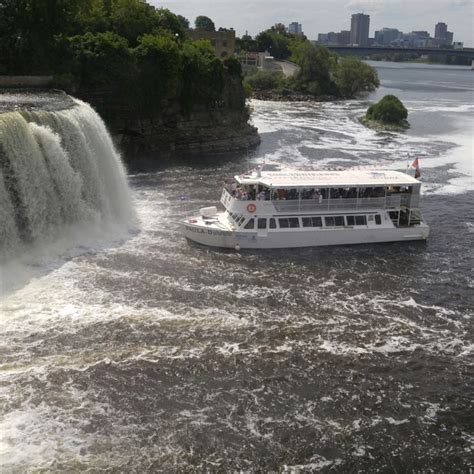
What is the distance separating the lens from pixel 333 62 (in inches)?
5202

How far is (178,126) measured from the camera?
195 ft

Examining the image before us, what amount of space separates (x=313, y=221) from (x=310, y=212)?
52 cm

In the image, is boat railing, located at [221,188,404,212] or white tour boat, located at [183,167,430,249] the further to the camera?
boat railing, located at [221,188,404,212]

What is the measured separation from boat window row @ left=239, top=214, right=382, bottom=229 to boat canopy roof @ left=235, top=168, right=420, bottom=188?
5.88ft

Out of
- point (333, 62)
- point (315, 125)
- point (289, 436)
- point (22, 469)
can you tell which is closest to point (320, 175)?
point (289, 436)

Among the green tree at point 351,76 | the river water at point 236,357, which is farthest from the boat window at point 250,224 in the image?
the green tree at point 351,76

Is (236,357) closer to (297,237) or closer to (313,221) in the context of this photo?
(297,237)

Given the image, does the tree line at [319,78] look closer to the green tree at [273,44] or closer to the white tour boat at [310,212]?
the green tree at [273,44]

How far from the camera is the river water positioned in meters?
16.6

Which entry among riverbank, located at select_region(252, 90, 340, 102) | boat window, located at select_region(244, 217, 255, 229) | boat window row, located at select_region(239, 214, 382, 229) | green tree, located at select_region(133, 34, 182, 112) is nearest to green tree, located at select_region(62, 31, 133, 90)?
green tree, located at select_region(133, 34, 182, 112)

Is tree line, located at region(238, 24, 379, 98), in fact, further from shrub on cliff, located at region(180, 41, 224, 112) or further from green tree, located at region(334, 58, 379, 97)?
shrub on cliff, located at region(180, 41, 224, 112)

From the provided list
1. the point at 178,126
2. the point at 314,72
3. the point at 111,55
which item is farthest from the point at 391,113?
the point at 314,72

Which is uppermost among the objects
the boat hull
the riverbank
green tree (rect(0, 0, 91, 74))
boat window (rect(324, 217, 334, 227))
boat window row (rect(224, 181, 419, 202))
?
green tree (rect(0, 0, 91, 74))

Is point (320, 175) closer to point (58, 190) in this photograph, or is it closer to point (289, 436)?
point (58, 190)
